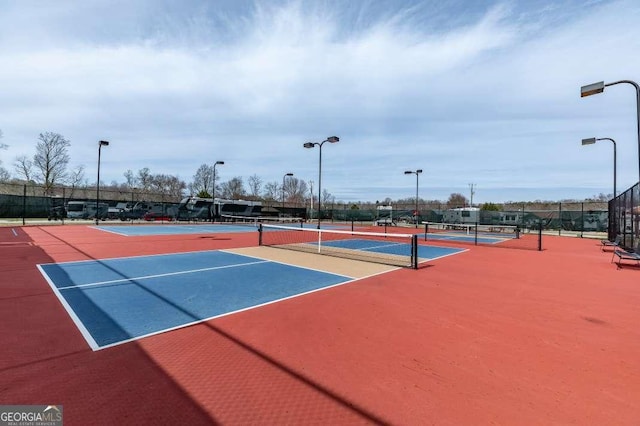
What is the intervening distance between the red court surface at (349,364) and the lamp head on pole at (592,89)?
615 centimetres

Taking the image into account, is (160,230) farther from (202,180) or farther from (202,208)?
(202,180)

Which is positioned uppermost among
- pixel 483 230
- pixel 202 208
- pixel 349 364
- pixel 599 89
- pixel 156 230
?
pixel 599 89

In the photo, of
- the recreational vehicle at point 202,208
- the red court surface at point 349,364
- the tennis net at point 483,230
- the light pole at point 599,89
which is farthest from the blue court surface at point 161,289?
the recreational vehicle at point 202,208

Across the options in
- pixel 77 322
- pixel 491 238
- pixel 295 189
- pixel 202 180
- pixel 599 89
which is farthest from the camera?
pixel 295 189

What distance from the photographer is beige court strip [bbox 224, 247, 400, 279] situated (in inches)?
395

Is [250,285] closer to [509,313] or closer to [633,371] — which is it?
[509,313]

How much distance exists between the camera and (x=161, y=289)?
7332mm

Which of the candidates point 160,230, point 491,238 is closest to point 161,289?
point 160,230

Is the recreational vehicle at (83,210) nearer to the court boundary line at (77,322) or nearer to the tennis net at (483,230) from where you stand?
the tennis net at (483,230)

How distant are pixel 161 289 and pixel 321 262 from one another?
219 inches

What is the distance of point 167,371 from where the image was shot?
12.3 ft

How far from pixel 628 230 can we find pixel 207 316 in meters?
16.7

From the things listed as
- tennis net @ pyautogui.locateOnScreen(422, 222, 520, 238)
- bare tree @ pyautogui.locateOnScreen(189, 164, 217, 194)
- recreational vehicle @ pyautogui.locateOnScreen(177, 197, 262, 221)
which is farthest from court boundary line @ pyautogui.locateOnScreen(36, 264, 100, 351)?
bare tree @ pyautogui.locateOnScreen(189, 164, 217, 194)

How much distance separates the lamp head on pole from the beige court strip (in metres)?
7.59
